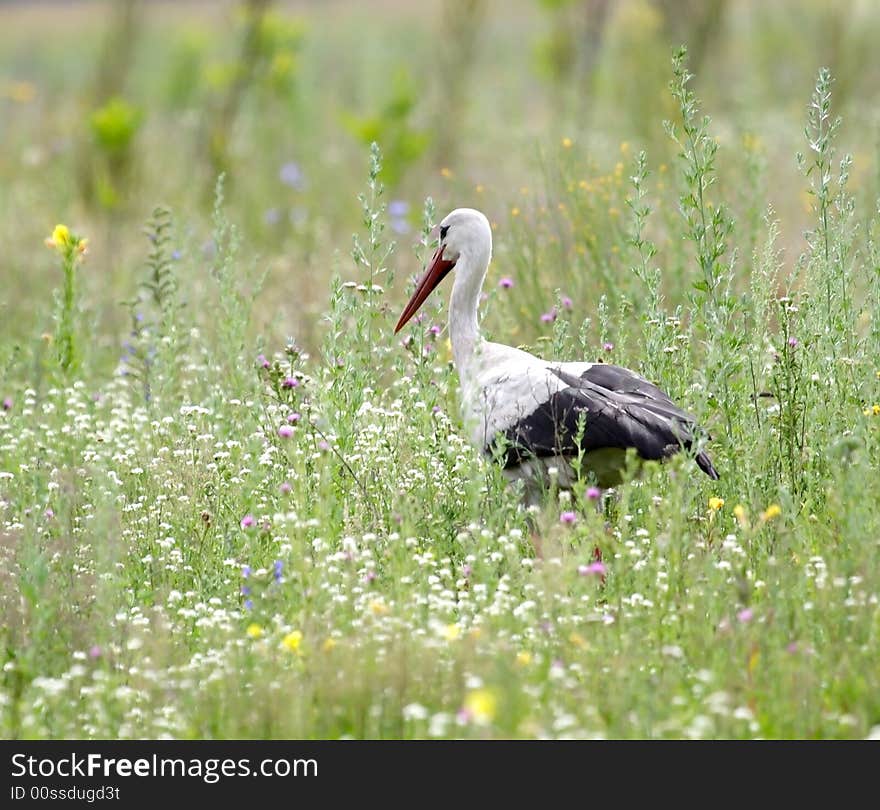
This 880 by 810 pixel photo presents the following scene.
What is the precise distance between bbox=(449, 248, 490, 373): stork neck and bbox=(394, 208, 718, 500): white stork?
0.39 ft

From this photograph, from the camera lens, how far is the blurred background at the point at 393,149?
7480 mm

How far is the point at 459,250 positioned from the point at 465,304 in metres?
0.24

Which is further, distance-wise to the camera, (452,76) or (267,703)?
(452,76)

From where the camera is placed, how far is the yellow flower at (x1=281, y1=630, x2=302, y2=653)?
3.70 meters

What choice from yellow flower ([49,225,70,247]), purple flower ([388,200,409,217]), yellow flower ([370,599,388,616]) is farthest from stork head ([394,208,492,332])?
purple flower ([388,200,409,217])

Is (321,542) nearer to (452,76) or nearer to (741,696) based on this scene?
(741,696)

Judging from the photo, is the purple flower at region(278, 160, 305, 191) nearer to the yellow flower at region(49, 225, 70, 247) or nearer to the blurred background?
the blurred background

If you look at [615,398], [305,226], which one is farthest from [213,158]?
[615,398]

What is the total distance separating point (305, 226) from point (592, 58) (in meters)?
4.53

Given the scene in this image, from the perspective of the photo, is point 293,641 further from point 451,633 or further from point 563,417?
point 563,417

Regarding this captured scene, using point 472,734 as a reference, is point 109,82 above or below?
above

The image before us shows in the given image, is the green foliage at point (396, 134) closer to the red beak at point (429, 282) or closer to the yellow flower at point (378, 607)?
the red beak at point (429, 282)

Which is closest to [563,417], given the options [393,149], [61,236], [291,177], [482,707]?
[482,707]

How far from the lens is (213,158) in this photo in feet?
37.2
